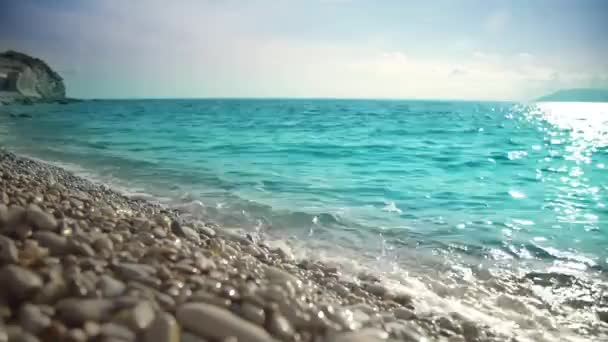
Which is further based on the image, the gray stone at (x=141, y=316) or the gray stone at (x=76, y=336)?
the gray stone at (x=141, y=316)

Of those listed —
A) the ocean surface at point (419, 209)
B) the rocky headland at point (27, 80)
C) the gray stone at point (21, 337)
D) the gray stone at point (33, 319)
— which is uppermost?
the rocky headland at point (27, 80)

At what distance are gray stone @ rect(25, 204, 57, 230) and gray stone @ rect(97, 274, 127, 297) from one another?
964mm

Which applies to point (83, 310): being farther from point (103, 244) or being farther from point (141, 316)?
point (103, 244)

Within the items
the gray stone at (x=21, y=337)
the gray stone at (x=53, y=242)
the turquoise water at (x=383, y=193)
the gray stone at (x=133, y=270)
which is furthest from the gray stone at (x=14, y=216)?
the turquoise water at (x=383, y=193)

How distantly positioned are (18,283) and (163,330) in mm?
911

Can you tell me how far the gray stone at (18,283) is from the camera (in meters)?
2.33

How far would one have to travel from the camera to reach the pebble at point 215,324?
7.73ft

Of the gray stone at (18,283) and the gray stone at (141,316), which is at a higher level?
the gray stone at (18,283)

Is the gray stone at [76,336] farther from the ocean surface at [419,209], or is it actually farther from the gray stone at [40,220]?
the ocean surface at [419,209]

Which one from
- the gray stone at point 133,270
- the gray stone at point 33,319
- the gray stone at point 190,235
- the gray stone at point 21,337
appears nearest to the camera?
the gray stone at point 21,337

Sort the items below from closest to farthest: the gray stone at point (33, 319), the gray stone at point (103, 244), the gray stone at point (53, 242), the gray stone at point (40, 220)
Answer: the gray stone at point (33, 319) < the gray stone at point (53, 242) < the gray stone at point (103, 244) < the gray stone at point (40, 220)

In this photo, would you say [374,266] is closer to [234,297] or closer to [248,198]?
[234,297]

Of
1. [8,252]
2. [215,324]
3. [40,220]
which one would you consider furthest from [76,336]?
[40,220]

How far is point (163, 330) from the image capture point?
225cm
